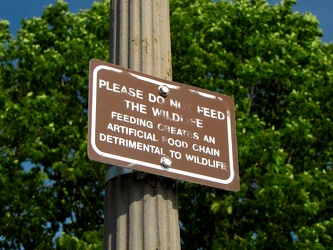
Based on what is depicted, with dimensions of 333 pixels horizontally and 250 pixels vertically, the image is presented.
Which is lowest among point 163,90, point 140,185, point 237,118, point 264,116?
point 140,185

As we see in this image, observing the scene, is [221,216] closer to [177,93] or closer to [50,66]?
[50,66]

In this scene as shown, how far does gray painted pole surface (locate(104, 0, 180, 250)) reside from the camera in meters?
3.41

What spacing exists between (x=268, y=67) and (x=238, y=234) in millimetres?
3776

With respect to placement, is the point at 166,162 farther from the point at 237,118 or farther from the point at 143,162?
the point at 237,118

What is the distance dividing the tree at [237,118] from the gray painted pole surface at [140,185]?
9.12 m

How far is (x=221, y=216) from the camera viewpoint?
46.1 ft

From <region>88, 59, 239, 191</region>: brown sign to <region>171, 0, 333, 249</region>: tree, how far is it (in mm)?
9431

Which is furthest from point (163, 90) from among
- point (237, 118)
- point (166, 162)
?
point (237, 118)

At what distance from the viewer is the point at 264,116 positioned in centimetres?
1623

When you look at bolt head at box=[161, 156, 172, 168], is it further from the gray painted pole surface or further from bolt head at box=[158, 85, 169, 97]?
bolt head at box=[158, 85, 169, 97]

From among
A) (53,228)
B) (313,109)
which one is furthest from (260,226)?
(53,228)

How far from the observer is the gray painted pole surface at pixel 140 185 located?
11.2 ft

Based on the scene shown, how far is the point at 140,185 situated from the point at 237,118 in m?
10.7

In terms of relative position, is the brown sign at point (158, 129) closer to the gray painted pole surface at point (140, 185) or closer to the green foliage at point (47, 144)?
the gray painted pole surface at point (140, 185)
